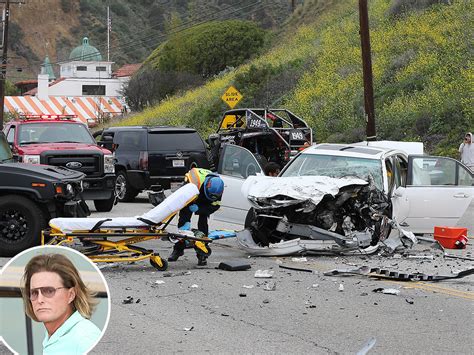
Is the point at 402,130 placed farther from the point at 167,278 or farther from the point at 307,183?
the point at 167,278

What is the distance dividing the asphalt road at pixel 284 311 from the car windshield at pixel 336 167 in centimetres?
181

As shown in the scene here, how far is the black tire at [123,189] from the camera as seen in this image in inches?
852

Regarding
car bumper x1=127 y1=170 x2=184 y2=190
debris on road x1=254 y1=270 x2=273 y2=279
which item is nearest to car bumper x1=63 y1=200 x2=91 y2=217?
debris on road x1=254 y1=270 x2=273 y2=279

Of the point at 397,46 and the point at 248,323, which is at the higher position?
the point at 397,46

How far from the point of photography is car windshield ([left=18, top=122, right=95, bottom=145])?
62.8 ft

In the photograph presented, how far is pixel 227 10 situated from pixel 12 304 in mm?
114842

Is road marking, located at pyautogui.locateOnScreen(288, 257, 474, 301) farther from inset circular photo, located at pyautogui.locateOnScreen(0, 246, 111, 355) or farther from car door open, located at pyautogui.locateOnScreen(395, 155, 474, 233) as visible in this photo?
inset circular photo, located at pyautogui.locateOnScreen(0, 246, 111, 355)

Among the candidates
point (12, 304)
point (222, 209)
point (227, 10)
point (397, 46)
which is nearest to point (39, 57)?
point (227, 10)

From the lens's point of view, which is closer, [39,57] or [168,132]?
[168,132]

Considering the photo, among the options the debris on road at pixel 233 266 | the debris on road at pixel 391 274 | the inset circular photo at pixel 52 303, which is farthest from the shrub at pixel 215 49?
the inset circular photo at pixel 52 303

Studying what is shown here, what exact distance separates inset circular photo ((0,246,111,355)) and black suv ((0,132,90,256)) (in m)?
8.42

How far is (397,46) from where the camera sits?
38.0m

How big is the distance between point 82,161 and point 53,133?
1652 millimetres

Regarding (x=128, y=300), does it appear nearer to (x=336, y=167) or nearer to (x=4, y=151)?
(x=336, y=167)
